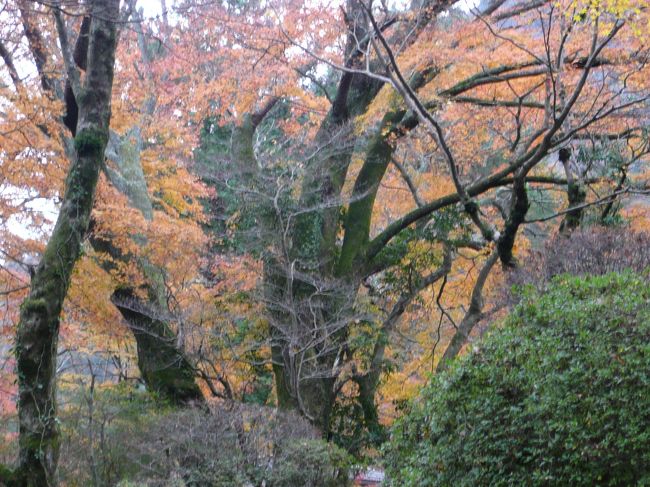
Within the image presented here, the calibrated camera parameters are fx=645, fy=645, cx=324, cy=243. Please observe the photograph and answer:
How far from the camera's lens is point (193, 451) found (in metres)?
7.34

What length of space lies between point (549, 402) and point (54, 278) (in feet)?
15.5

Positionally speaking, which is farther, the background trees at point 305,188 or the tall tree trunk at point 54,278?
the background trees at point 305,188

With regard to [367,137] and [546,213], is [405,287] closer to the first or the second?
[367,137]

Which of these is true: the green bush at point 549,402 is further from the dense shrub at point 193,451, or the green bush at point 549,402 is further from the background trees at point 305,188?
the background trees at point 305,188

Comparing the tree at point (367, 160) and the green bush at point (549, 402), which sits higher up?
the tree at point (367, 160)

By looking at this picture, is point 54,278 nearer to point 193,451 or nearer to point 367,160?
point 193,451

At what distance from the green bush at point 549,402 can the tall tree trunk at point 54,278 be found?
10.7ft

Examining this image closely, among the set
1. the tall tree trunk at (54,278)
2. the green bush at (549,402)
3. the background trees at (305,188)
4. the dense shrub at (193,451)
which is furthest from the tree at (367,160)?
the green bush at (549,402)

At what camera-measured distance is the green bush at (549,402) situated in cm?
334

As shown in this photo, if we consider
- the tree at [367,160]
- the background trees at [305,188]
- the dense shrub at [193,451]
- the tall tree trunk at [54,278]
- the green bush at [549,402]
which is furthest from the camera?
the tree at [367,160]

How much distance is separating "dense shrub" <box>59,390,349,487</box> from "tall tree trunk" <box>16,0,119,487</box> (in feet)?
3.63

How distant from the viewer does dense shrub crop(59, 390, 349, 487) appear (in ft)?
23.8

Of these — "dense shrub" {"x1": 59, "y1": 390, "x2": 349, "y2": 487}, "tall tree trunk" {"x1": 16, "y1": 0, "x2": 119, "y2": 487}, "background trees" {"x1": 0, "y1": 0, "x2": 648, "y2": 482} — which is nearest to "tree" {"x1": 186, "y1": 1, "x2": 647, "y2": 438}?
"background trees" {"x1": 0, "y1": 0, "x2": 648, "y2": 482}

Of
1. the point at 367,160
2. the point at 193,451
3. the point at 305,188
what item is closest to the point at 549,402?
the point at 193,451
